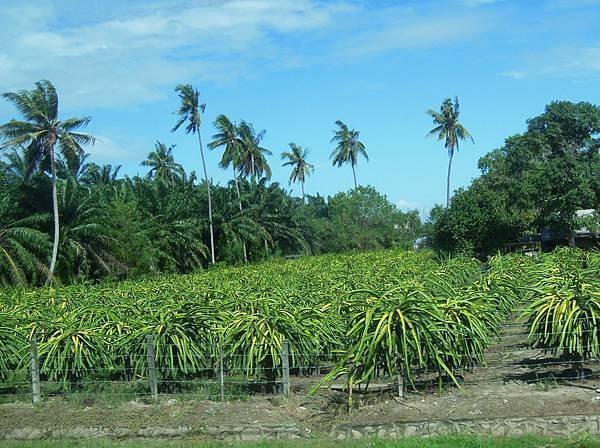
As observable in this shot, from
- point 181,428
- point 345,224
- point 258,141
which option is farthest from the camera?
point 345,224

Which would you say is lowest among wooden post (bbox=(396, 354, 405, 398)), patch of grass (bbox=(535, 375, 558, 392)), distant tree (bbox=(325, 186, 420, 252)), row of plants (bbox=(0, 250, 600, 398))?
patch of grass (bbox=(535, 375, 558, 392))

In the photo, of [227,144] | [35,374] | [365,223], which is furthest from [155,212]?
[35,374]

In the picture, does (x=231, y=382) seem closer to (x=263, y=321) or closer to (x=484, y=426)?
(x=263, y=321)

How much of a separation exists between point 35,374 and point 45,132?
1009 inches

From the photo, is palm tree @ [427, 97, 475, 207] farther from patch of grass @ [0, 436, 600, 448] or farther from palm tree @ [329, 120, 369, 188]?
patch of grass @ [0, 436, 600, 448]

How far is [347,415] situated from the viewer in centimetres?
828

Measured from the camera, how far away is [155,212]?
159 ft

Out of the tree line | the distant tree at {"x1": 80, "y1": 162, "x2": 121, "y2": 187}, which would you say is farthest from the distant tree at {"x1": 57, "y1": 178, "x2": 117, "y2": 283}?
the distant tree at {"x1": 80, "y1": 162, "x2": 121, "y2": 187}

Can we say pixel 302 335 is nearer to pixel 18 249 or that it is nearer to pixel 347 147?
pixel 18 249

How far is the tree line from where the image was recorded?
1303 inches

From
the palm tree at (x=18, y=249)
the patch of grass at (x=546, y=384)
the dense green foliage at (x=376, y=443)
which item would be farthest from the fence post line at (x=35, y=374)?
the palm tree at (x=18, y=249)

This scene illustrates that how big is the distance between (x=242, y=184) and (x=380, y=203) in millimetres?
18306

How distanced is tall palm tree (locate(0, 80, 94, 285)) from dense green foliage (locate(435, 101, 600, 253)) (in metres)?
21.1

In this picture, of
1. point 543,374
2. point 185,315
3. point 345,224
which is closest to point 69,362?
point 185,315
